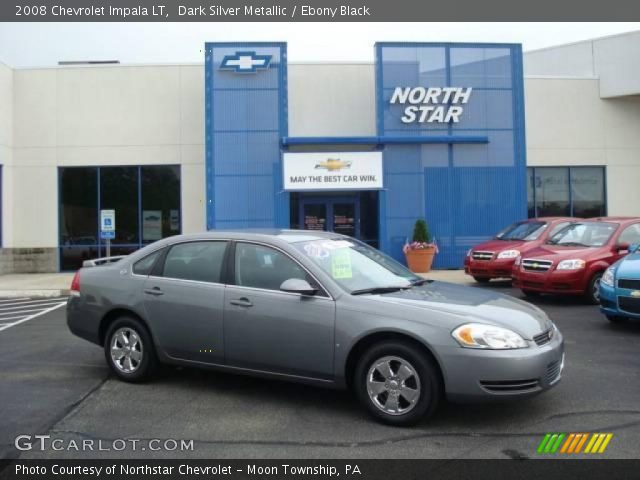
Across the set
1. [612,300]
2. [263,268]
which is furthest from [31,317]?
[612,300]

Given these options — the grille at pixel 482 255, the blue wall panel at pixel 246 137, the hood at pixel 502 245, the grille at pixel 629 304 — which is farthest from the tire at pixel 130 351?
the blue wall panel at pixel 246 137

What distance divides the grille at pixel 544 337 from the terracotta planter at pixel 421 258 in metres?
12.4

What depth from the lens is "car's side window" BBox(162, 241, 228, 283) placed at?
5641mm

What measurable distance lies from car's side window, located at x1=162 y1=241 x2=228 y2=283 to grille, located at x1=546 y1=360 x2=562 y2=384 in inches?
115

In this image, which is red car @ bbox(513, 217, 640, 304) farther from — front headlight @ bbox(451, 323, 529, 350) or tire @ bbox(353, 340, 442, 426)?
tire @ bbox(353, 340, 442, 426)

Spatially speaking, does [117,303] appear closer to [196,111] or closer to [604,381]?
[604,381]

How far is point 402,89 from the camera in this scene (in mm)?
18188

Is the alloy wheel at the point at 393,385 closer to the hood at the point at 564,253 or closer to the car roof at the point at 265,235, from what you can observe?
the car roof at the point at 265,235

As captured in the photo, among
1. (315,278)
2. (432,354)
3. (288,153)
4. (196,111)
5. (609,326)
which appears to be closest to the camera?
(432,354)

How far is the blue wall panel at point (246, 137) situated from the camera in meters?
17.9

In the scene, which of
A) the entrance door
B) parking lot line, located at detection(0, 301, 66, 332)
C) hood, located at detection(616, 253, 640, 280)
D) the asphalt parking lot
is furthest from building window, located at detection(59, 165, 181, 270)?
hood, located at detection(616, 253, 640, 280)

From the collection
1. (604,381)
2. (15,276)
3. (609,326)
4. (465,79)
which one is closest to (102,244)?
(15,276)
